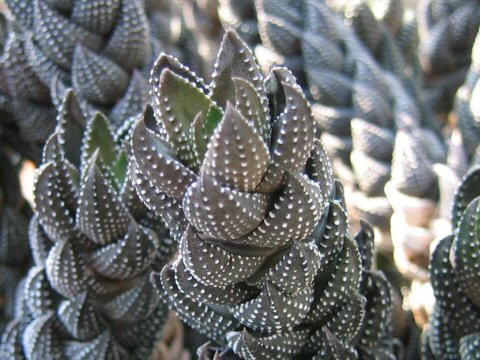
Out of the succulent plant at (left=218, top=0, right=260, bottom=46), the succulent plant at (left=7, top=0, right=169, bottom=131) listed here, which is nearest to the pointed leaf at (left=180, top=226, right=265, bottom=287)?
the succulent plant at (left=7, top=0, right=169, bottom=131)

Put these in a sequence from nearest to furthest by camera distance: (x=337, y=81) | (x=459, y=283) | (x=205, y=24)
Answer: (x=459, y=283) < (x=337, y=81) < (x=205, y=24)

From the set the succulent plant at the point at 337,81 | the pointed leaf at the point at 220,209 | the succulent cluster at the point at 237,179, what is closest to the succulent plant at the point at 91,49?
the succulent cluster at the point at 237,179

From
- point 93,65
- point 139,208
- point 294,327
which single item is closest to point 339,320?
point 294,327

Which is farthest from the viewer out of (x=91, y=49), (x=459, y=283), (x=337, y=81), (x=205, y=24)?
(x=205, y=24)

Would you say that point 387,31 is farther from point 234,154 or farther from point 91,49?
point 234,154

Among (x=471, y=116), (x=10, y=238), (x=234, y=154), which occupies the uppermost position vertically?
(x=234, y=154)

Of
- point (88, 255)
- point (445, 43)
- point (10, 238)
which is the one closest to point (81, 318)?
point (88, 255)

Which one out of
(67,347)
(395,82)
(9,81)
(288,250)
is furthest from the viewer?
(395,82)

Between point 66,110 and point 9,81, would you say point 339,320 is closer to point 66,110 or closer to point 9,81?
point 66,110
